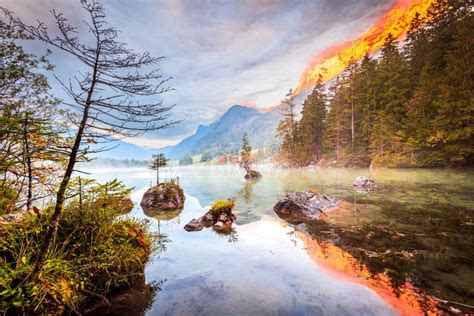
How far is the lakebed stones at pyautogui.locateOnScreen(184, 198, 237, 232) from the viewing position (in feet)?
30.7

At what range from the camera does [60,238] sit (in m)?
4.03

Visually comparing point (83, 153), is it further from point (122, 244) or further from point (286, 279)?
point (286, 279)

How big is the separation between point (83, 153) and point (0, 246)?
212cm

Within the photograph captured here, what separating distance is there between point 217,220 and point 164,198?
6.12m

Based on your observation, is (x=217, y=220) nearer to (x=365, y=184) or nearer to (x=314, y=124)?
(x=365, y=184)

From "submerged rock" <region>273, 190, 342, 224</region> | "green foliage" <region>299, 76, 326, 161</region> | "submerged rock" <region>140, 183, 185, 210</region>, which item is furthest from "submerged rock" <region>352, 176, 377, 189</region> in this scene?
"green foliage" <region>299, 76, 326, 161</region>

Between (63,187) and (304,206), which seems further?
(304,206)

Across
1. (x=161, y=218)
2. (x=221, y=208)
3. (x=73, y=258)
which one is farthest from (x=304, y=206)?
(x=73, y=258)

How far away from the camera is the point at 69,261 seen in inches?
142

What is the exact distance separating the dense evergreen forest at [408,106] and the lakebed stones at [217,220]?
29011mm

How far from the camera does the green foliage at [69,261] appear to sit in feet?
9.52

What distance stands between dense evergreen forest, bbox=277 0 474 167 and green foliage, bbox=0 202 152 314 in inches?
1331

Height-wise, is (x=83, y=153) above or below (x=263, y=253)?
above

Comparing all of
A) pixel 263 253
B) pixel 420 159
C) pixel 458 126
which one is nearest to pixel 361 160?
pixel 420 159
